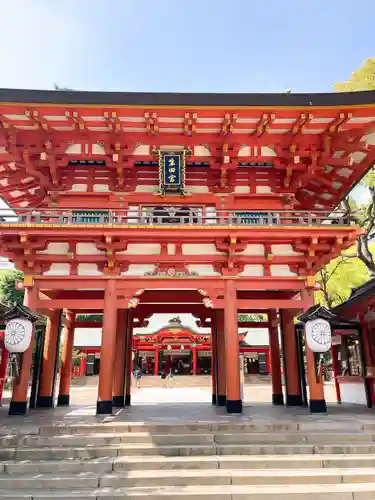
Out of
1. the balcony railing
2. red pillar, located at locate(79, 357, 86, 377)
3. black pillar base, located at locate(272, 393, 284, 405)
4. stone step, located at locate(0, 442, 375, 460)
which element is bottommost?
stone step, located at locate(0, 442, 375, 460)

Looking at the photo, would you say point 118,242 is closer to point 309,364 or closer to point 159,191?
point 159,191

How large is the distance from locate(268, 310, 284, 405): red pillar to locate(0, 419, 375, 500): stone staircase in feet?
19.3

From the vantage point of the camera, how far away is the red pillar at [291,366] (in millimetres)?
13789

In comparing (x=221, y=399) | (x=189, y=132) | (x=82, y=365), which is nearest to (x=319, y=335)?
(x=221, y=399)

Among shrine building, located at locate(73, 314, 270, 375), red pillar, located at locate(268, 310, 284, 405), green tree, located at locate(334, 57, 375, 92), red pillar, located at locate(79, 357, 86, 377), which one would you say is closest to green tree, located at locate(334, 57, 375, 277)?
green tree, located at locate(334, 57, 375, 92)

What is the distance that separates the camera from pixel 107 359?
11.0 m

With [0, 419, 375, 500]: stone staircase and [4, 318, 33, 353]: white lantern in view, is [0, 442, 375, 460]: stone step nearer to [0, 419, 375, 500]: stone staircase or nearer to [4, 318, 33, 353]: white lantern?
[0, 419, 375, 500]: stone staircase

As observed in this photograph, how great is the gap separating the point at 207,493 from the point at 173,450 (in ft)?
5.70

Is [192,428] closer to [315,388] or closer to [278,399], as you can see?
[315,388]

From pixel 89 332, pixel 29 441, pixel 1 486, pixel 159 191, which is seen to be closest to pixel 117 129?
pixel 159 191

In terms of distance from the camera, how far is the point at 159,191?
12.8 meters

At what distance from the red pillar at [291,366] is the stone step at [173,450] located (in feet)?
18.6

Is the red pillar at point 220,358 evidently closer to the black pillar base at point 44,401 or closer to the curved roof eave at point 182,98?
the black pillar base at point 44,401

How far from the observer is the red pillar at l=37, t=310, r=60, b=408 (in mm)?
13891
